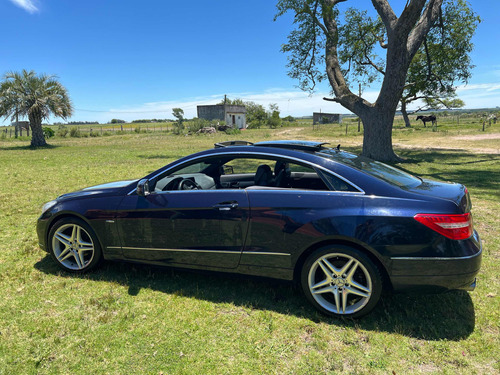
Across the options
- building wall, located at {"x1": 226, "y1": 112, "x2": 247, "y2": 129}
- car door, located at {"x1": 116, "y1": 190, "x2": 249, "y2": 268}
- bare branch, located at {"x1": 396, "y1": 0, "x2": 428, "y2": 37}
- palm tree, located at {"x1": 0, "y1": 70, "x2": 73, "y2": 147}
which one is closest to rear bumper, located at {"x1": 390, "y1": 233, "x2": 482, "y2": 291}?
car door, located at {"x1": 116, "y1": 190, "x2": 249, "y2": 268}

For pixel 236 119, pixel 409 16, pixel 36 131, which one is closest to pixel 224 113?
pixel 236 119

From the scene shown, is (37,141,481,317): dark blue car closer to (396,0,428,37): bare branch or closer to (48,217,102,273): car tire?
(48,217,102,273): car tire

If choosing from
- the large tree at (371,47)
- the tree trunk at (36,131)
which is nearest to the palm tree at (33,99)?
the tree trunk at (36,131)

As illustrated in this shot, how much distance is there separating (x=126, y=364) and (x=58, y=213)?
2.09 meters

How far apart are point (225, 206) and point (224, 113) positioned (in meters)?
54.6

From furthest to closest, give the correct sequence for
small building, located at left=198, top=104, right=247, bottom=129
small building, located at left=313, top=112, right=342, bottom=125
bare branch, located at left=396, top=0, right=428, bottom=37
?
small building, located at left=313, top=112, right=342, bottom=125 → small building, located at left=198, top=104, right=247, bottom=129 → bare branch, located at left=396, top=0, right=428, bottom=37

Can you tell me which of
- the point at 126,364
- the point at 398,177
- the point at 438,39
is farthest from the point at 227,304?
the point at 438,39

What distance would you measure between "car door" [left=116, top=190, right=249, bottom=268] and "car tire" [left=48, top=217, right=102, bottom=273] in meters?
0.44

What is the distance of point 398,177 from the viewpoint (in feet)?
10.7

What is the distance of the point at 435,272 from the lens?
8.48 ft

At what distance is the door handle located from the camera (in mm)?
3031

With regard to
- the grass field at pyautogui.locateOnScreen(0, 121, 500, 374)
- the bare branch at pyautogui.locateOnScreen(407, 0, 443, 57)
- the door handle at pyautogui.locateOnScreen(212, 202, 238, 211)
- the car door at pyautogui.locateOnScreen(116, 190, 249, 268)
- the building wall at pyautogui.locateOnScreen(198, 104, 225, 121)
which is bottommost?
the grass field at pyautogui.locateOnScreen(0, 121, 500, 374)

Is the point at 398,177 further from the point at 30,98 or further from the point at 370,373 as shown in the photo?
the point at 30,98

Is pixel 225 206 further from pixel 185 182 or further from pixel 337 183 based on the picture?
pixel 337 183
